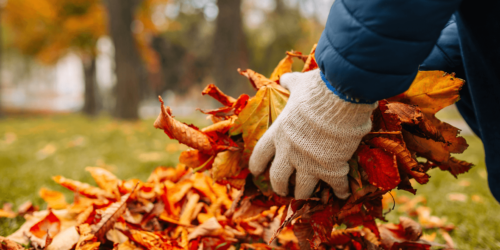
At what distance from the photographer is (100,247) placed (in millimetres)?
1151

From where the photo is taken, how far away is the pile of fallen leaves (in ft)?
3.01

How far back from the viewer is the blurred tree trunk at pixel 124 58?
279 inches

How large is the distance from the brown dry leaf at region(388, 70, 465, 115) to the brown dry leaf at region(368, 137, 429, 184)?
19cm

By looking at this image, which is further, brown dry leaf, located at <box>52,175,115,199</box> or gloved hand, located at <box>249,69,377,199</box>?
brown dry leaf, located at <box>52,175,115,199</box>

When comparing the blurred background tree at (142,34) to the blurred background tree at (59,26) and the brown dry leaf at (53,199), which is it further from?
the brown dry leaf at (53,199)

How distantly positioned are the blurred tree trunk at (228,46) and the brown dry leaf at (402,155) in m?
4.21

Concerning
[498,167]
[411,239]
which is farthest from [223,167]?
[498,167]

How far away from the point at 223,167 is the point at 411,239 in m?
0.89

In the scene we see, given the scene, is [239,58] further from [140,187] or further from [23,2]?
[23,2]

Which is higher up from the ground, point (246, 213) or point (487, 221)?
point (246, 213)

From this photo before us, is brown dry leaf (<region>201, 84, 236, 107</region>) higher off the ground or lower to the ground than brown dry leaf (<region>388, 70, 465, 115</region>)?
lower

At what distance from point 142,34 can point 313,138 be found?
13333 millimetres

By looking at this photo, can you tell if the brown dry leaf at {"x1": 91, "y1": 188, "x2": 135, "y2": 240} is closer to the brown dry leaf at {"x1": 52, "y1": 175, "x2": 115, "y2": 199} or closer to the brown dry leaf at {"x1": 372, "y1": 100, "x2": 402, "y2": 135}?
the brown dry leaf at {"x1": 52, "y1": 175, "x2": 115, "y2": 199}

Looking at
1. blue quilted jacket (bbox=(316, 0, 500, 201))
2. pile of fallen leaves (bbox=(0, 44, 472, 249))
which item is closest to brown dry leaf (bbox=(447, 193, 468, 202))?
pile of fallen leaves (bbox=(0, 44, 472, 249))
